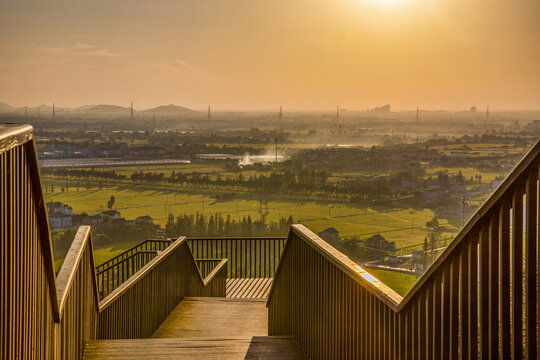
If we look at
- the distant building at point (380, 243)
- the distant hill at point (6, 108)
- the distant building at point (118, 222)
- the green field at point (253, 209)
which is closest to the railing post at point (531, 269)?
the distant building at point (380, 243)

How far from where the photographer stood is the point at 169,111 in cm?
3403

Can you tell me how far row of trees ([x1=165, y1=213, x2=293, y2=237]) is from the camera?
1390 inches

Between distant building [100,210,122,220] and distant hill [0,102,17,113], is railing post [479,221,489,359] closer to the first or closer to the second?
distant hill [0,102,17,113]

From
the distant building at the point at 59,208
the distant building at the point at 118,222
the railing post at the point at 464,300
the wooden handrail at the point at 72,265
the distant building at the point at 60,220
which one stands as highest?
the railing post at the point at 464,300

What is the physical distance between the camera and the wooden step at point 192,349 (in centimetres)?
428

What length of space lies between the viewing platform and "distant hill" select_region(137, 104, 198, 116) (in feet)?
90.8

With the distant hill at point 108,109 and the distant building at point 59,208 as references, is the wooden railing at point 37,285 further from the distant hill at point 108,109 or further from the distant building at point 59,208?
the distant hill at point 108,109

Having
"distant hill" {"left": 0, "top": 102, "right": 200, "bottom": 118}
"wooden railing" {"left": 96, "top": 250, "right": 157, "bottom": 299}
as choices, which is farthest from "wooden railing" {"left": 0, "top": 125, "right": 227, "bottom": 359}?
"distant hill" {"left": 0, "top": 102, "right": 200, "bottom": 118}

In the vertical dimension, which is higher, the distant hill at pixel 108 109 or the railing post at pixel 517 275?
the distant hill at pixel 108 109

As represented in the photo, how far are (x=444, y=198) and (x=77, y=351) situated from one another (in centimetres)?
2258

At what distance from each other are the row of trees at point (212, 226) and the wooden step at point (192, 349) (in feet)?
98.3

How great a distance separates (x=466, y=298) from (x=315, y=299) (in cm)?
229

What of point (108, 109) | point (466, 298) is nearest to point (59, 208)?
point (108, 109)

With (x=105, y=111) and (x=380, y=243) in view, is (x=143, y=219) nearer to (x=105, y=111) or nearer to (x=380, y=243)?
(x=105, y=111)
